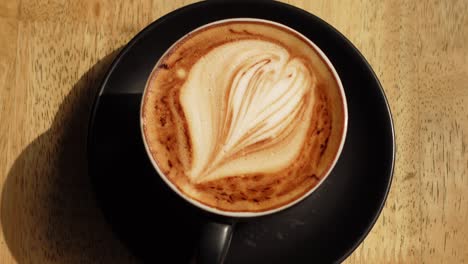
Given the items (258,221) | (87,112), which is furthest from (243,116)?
(87,112)

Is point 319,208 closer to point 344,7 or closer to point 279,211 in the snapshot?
point 279,211

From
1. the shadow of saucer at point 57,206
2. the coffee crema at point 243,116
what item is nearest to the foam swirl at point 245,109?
the coffee crema at point 243,116

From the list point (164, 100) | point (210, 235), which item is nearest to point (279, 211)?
point (210, 235)

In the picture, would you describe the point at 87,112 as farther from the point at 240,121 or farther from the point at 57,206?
the point at 240,121

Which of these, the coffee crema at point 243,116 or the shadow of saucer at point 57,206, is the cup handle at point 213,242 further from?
the shadow of saucer at point 57,206

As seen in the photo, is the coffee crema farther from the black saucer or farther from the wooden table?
the wooden table

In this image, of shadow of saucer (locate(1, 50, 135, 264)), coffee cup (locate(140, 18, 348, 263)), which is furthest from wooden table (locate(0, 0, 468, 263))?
coffee cup (locate(140, 18, 348, 263))
